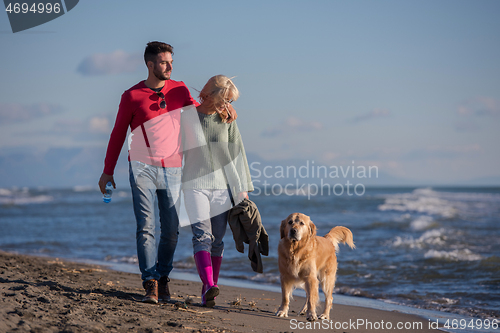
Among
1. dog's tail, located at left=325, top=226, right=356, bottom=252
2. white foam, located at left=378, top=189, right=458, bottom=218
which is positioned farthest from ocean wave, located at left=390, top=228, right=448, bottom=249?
white foam, located at left=378, top=189, right=458, bottom=218

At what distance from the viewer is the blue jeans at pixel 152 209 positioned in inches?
142

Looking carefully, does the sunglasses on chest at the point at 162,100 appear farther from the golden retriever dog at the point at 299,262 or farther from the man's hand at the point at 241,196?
the golden retriever dog at the point at 299,262

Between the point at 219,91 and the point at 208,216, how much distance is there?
1.13 m

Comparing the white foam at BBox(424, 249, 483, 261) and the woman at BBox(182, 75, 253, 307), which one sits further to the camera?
the white foam at BBox(424, 249, 483, 261)

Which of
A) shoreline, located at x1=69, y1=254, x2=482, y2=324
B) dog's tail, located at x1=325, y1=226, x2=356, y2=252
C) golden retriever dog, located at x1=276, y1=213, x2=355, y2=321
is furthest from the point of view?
dog's tail, located at x1=325, y1=226, x2=356, y2=252

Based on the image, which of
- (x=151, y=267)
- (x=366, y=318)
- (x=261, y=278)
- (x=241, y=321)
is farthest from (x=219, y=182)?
(x=261, y=278)

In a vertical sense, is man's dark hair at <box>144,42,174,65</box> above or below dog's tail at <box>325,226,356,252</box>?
above

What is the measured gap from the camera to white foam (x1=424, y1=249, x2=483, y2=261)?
7.56m

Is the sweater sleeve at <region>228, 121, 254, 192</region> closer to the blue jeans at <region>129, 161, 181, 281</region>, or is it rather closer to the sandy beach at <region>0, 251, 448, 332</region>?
the blue jeans at <region>129, 161, 181, 281</region>

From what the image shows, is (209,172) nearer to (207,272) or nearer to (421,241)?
(207,272)

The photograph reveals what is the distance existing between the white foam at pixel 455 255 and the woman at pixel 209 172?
5425 millimetres

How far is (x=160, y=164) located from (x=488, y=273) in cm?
569

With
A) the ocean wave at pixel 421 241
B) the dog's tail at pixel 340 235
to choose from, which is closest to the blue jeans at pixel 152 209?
the dog's tail at pixel 340 235

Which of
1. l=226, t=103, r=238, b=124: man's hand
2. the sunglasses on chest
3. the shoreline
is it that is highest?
the sunglasses on chest
